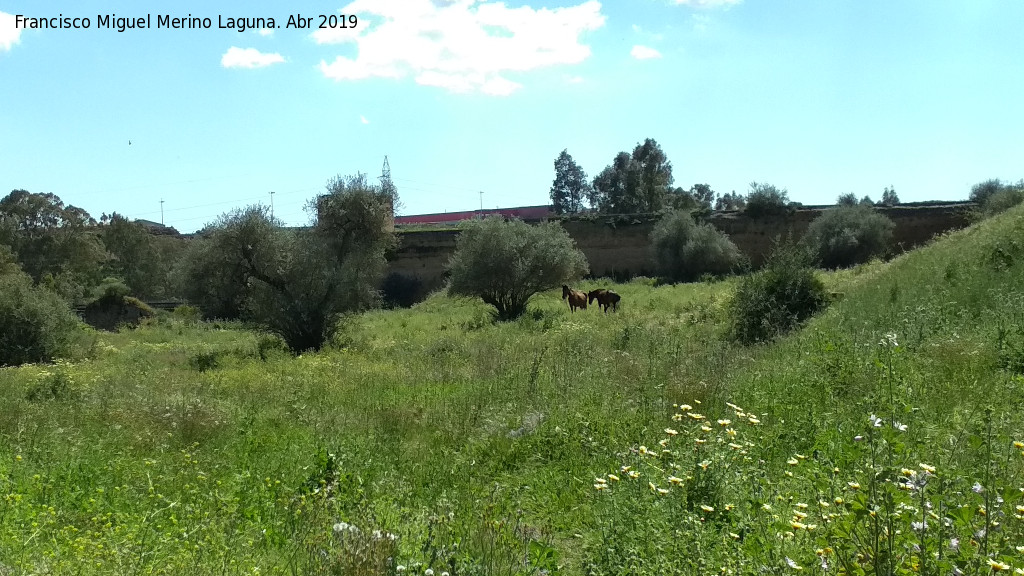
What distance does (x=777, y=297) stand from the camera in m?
12.8

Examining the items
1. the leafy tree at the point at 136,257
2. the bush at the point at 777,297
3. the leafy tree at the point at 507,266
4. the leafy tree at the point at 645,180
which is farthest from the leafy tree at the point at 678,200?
the bush at the point at 777,297

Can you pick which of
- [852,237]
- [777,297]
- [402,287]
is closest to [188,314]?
[402,287]

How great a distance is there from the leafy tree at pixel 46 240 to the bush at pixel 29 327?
1124 inches

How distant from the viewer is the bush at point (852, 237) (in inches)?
1282

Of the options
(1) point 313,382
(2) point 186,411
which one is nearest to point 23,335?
(1) point 313,382

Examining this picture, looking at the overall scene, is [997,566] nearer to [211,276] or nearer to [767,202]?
[211,276]

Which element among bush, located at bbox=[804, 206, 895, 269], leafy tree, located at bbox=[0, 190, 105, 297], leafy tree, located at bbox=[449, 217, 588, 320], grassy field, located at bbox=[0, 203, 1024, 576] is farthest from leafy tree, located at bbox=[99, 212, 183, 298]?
grassy field, located at bbox=[0, 203, 1024, 576]

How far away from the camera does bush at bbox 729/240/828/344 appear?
12.2 meters

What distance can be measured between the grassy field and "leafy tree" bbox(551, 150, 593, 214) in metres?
61.8

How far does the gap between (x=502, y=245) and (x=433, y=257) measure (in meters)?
16.2

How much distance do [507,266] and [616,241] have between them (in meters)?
17.4

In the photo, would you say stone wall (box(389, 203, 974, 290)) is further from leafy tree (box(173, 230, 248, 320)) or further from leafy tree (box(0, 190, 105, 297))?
leafy tree (box(0, 190, 105, 297))

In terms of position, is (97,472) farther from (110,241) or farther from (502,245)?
(110,241)

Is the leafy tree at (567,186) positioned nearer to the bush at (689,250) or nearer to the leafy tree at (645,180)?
the leafy tree at (645,180)
